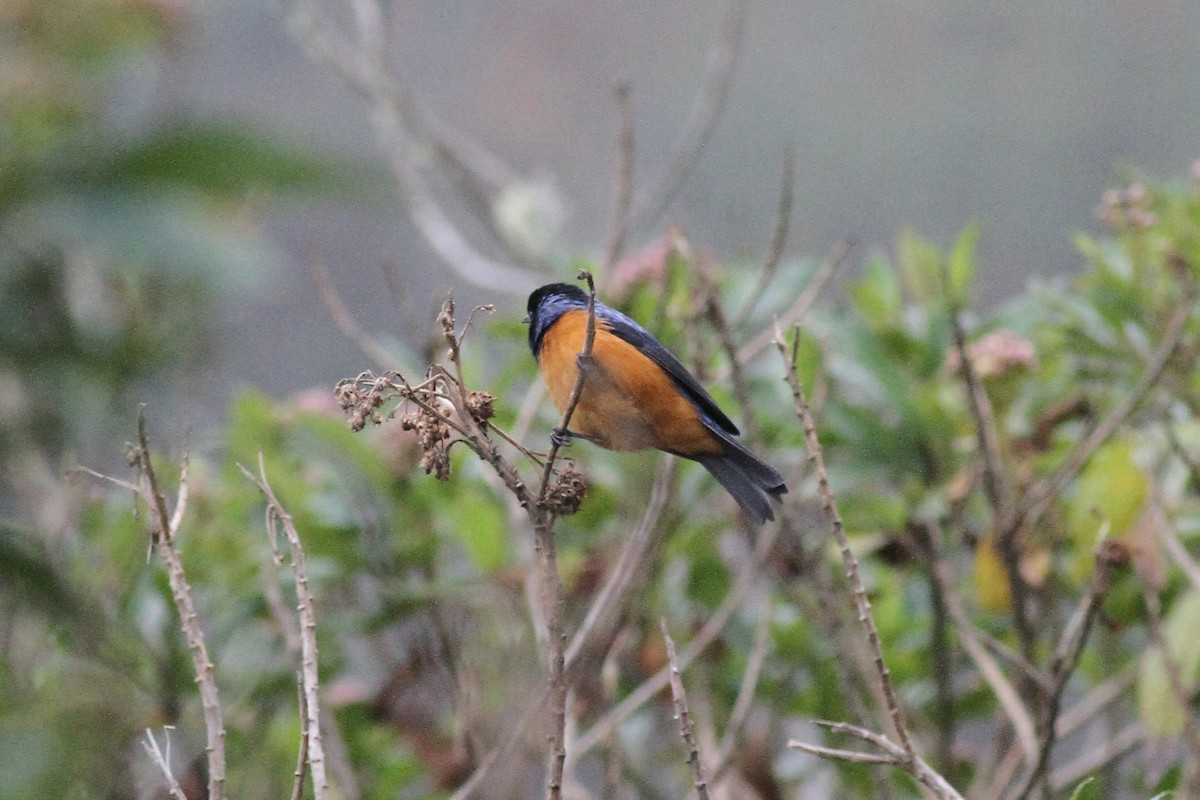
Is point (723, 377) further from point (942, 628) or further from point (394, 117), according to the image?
point (394, 117)

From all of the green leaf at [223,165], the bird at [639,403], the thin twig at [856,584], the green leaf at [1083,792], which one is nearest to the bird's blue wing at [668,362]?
the bird at [639,403]

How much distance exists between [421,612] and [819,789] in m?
0.86

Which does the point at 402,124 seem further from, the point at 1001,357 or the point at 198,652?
the point at 198,652

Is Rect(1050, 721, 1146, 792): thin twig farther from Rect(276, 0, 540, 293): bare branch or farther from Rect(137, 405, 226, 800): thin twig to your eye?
Rect(276, 0, 540, 293): bare branch

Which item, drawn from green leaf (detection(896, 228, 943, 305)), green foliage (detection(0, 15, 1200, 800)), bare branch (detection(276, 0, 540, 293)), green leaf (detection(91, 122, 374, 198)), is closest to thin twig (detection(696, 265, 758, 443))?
green foliage (detection(0, 15, 1200, 800))

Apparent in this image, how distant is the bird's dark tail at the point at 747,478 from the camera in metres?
1.35

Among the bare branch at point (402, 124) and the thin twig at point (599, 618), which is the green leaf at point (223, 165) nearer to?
the thin twig at point (599, 618)

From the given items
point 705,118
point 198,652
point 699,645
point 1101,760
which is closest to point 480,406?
point 198,652

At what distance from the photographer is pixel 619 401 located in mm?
1391

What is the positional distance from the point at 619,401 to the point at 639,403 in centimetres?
5

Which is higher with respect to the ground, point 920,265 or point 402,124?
point 402,124

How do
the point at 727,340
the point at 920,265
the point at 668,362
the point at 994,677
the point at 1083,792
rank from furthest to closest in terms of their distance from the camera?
the point at 920,265, the point at 994,677, the point at 668,362, the point at 727,340, the point at 1083,792

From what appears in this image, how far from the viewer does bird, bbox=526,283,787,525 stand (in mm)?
1379

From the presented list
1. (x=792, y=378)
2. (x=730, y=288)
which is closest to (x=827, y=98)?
(x=730, y=288)
